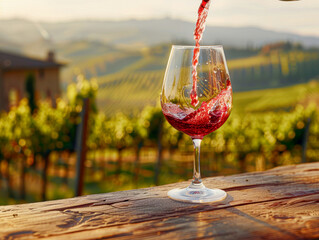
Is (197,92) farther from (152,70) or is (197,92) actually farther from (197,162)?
(152,70)

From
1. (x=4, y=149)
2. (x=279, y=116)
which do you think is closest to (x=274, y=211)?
(x=279, y=116)

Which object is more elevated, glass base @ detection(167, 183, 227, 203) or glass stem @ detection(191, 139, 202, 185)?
glass stem @ detection(191, 139, 202, 185)

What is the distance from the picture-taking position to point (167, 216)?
1088 mm

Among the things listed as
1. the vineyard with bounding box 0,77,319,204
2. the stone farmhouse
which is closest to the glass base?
the vineyard with bounding box 0,77,319,204

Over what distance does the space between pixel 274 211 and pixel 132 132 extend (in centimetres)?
916

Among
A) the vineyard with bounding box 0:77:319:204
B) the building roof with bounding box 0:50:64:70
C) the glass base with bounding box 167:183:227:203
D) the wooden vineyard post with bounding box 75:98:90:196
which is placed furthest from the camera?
the building roof with bounding box 0:50:64:70

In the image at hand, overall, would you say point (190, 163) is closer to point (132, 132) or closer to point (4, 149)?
point (132, 132)

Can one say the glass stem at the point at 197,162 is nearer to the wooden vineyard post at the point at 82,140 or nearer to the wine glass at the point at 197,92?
the wine glass at the point at 197,92

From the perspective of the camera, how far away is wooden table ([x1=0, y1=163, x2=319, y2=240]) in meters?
0.96

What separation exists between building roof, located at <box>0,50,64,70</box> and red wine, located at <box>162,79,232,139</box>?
3453 centimetres

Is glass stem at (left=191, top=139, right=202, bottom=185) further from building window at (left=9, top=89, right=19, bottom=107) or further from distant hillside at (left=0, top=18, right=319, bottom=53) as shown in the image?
distant hillside at (left=0, top=18, right=319, bottom=53)

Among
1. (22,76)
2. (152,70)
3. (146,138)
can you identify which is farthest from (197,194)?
(152,70)

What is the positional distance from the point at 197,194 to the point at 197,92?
1.02 feet

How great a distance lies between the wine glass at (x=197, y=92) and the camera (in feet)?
4.06
